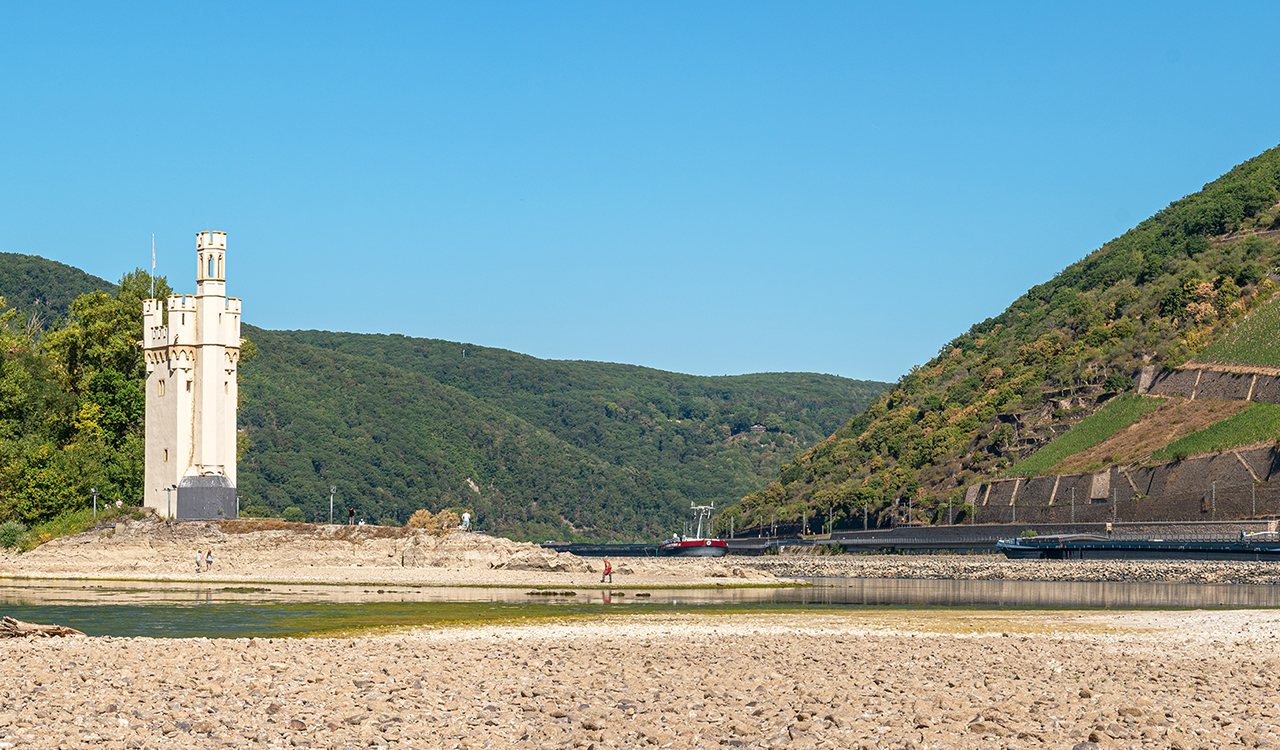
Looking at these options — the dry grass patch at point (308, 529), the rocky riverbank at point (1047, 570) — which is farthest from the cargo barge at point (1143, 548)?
the dry grass patch at point (308, 529)

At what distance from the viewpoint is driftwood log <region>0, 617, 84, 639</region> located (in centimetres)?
2403

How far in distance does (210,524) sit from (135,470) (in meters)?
11.3

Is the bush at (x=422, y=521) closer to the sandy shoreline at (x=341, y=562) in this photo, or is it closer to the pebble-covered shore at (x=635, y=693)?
the sandy shoreline at (x=341, y=562)

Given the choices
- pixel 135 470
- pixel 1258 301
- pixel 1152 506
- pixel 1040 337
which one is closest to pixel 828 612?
pixel 135 470

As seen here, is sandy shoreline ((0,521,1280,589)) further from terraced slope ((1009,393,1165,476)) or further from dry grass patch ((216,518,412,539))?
terraced slope ((1009,393,1165,476))

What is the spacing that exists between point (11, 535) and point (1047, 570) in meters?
55.5

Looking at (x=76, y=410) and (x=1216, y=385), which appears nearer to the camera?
(x=76, y=410)

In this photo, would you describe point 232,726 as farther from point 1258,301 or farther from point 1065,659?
point 1258,301

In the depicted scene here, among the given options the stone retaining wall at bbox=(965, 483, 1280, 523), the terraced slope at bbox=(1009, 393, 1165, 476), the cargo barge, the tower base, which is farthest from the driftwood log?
the terraced slope at bbox=(1009, 393, 1165, 476)

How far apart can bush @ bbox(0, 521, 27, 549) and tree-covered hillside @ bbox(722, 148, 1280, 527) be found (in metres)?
91.7

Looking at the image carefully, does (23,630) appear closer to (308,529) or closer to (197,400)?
(308,529)

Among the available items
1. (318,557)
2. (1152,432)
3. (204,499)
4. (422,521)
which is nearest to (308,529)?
(318,557)

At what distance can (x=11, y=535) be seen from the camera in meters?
65.8

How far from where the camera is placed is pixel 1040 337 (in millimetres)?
166500
